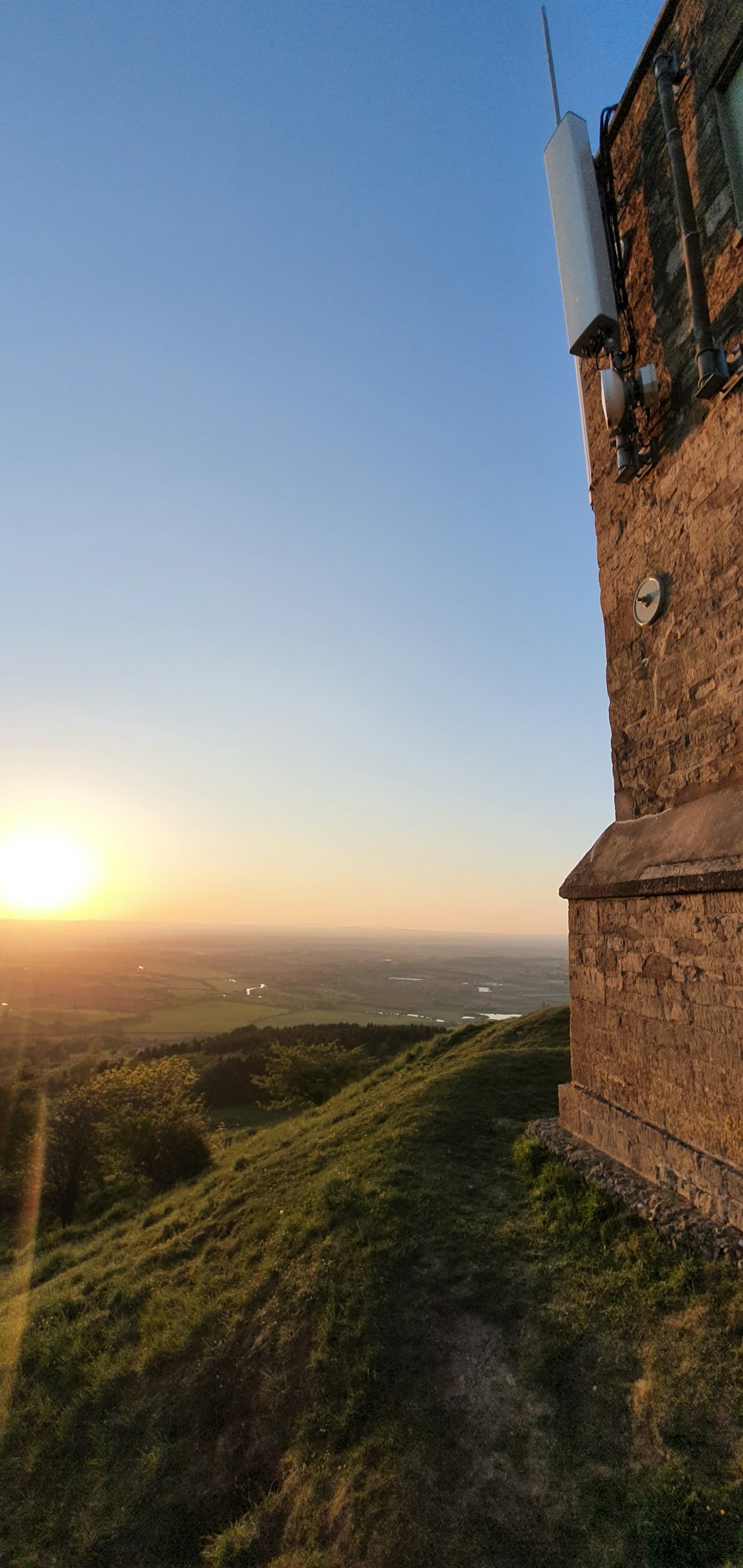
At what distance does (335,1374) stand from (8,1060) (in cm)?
5122

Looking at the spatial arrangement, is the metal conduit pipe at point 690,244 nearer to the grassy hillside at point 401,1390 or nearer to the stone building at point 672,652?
the stone building at point 672,652

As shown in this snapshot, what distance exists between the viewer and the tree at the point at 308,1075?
22750 millimetres

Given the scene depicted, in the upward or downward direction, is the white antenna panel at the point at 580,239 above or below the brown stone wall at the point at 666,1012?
above

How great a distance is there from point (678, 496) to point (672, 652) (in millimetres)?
1429

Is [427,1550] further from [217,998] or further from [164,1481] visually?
[217,998]

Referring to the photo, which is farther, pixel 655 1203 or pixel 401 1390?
pixel 655 1203

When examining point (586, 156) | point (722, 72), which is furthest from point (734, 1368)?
point (586, 156)

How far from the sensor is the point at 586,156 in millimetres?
6816

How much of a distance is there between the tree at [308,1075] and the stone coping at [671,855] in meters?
18.5

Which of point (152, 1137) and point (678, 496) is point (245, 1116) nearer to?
point (152, 1137)

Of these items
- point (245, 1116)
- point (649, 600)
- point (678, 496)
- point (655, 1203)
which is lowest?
point (245, 1116)

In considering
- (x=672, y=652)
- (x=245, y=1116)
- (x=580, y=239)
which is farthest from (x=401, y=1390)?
(x=245, y=1116)

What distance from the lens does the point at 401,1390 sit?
4637 mm

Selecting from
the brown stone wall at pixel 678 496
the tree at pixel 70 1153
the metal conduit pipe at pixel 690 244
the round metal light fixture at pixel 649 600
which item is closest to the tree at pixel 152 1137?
the tree at pixel 70 1153
